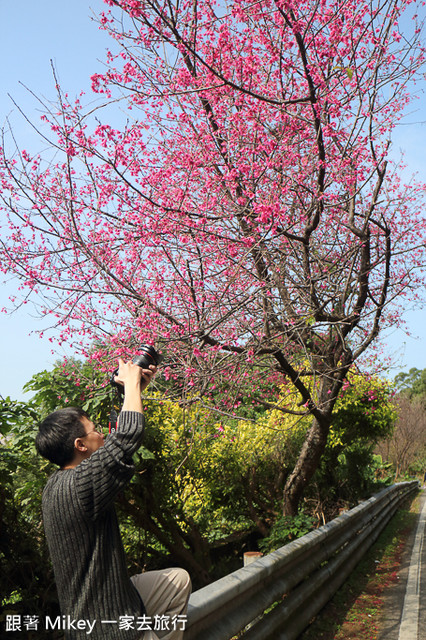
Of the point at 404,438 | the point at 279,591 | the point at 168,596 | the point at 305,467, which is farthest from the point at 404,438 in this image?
the point at 168,596

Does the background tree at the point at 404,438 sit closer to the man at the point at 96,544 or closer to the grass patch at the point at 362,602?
the grass patch at the point at 362,602

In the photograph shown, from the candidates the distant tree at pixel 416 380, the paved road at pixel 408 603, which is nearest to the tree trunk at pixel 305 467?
the paved road at pixel 408 603

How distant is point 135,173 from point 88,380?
2.91 meters

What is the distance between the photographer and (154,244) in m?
6.31

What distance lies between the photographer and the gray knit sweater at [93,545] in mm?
2053

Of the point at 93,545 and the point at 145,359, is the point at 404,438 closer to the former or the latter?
the point at 145,359

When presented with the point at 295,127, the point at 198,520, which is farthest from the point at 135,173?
the point at 198,520

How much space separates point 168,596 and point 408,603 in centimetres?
485

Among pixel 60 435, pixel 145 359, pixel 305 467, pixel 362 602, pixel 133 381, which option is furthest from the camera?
pixel 305 467

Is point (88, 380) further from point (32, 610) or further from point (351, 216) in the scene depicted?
point (351, 216)

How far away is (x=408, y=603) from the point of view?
237 inches

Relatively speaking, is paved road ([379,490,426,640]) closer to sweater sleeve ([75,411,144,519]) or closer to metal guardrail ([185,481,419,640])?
metal guardrail ([185,481,419,640])

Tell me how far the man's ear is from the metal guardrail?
104cm

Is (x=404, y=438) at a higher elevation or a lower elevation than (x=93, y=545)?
higher
